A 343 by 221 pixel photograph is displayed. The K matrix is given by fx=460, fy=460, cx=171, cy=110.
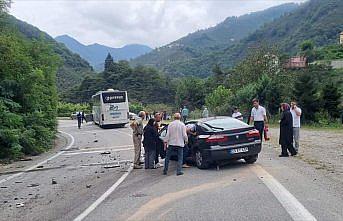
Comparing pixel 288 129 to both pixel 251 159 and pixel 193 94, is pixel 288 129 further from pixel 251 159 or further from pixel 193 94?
pixel 193 94

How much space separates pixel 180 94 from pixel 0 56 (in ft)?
218

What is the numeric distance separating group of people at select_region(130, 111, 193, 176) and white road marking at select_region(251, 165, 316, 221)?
7.27ft

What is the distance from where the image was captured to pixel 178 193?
9.64 meters

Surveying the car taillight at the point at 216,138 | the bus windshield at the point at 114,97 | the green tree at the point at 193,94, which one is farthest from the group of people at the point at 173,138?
the green tree at the point at 193,94

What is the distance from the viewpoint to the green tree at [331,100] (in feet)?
127

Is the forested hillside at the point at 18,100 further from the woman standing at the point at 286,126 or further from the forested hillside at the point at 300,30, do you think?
the forested hillside at the point at 300,30

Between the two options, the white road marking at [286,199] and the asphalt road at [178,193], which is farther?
the asphalt road at [178,193]

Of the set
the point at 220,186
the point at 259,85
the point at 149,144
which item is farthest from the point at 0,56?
the point at 259,85

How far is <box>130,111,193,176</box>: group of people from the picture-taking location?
12719 mm

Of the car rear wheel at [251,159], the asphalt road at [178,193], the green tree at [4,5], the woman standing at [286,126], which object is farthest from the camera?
the green tree at [4,5]

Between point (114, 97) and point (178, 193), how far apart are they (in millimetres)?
33464

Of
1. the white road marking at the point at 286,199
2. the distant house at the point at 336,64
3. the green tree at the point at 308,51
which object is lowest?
the white road marking at the point at 286,199

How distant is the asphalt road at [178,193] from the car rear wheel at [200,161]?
0.76ft

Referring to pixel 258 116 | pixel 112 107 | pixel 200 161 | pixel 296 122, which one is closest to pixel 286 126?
pixel 296 122
